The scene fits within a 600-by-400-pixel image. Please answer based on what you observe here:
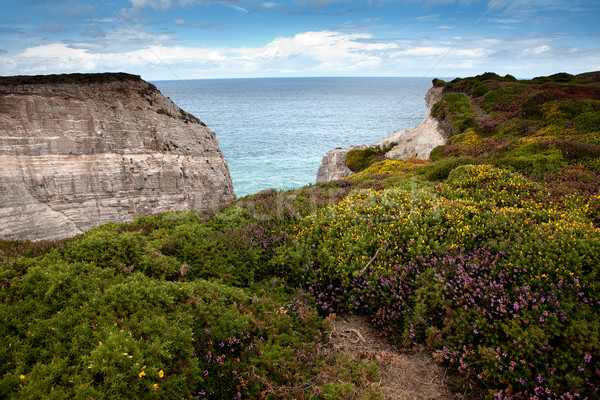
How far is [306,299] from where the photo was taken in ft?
22.5

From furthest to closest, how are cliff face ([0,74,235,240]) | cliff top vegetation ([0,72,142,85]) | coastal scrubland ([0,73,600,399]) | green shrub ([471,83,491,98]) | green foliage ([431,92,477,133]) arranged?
1. green shrub ([471,83,491,98])
2. green foliage ([431,92,477,133])
3. cliff top vegetation ([0,72,142,85])
4. cliff face ([0,74,235,240])
5. coastal scrubland ([0,73,600,399])

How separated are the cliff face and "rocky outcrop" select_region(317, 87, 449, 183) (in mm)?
16681

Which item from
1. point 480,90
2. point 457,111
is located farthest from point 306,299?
point 480,90

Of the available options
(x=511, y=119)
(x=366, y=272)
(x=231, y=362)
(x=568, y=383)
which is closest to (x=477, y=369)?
(x=568, y=383)

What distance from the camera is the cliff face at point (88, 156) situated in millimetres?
25125

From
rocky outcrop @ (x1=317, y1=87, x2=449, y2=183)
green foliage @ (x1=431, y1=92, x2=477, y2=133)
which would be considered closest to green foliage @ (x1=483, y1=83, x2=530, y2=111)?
green foliage @ (x1=431, y1=92, x2=477, y2=133)

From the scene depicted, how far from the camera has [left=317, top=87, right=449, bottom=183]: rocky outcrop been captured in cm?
3462

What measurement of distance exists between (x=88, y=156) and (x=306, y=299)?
2819 cm

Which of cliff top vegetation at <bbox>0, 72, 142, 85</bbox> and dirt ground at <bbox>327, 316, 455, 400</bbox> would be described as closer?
dirt ground at <bbox>327, 316, 455, 400</bbox>

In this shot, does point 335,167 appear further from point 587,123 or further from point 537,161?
point 537,161

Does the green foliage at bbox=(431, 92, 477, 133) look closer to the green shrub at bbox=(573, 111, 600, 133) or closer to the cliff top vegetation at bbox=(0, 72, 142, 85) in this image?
the green shrub at bbox=(573, 111, 600, 133)

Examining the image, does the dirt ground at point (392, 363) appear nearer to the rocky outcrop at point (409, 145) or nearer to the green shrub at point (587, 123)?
the green shrub at point (587, 123)

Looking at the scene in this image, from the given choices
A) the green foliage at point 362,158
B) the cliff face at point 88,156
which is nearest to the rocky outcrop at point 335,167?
the green foliage at point 362,158

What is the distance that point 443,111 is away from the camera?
3528 centimetres
